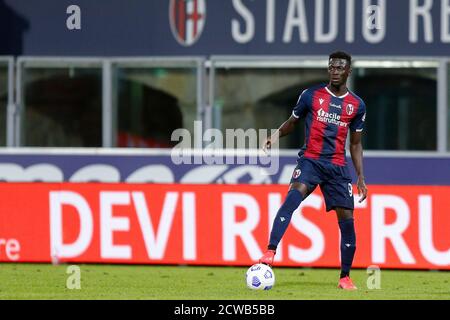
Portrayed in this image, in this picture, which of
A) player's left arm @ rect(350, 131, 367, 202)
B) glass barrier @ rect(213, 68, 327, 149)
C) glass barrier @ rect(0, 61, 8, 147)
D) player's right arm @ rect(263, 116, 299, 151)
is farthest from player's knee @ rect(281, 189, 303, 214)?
glass barrier @ rect(0, 61, 8, 147)

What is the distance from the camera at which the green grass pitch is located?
11.0 meters

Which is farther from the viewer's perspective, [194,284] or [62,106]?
[62,106]

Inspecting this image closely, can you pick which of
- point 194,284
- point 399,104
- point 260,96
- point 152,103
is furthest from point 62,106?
point 194,284

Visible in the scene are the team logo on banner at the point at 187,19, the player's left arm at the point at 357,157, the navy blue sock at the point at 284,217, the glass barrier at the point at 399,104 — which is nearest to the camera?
the navy blue sock at the point at 284,217

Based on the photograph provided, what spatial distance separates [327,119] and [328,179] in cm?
52

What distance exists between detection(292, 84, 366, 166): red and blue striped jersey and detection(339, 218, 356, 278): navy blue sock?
20.4 inches

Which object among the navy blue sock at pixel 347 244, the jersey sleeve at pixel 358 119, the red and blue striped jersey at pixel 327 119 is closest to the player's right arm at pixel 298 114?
the red and blue striped jersey at pixel 327 119

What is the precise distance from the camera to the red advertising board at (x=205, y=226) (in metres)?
14.5

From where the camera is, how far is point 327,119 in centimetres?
1160

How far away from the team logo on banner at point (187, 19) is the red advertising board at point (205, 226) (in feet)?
14.3

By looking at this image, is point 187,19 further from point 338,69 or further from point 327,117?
point 338,69

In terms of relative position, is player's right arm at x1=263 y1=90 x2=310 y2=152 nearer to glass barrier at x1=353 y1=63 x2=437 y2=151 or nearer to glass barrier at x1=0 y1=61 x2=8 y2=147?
glass barrier at x1=353 y1=63 x2=437 y2=151

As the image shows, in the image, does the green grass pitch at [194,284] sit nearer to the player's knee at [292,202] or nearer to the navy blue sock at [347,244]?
the navy blue sock at [347,244]
